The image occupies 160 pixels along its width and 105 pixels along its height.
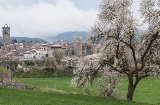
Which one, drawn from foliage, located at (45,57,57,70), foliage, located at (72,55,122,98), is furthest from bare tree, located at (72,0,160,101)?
foliage, located at (45,57,57,70)

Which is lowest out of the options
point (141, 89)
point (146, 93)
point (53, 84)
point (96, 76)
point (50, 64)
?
point (146, 93)

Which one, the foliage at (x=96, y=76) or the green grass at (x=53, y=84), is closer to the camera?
the foliage at (x=96, y=76)

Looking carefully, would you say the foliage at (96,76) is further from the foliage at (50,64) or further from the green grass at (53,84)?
the foliage at (50,64)

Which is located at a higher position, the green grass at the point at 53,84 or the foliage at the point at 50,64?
the foliage at the point at 50,64

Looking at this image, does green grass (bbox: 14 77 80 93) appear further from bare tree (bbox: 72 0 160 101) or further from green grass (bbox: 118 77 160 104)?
bare tree (bbox: 72 0 160 101)

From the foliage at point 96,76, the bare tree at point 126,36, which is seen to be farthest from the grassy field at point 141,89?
the bare tree at point 126,36

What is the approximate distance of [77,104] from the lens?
28.6 m

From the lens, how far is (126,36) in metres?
35.9

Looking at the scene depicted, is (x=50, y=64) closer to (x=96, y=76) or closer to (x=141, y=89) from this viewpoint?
(x=141, y=89)

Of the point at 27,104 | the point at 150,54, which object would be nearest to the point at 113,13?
the point at 150,54

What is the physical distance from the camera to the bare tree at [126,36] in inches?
1394

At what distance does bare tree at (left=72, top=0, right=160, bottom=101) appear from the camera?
3541cm

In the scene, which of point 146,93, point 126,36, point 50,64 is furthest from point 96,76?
point 50,64

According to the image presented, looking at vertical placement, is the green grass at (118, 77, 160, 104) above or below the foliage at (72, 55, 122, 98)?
below
